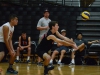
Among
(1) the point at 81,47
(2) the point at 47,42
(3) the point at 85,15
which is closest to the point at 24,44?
(1) the point at 81,47

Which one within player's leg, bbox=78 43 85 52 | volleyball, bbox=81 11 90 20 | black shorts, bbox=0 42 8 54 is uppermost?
volleyball, bbox=81 11 90 20

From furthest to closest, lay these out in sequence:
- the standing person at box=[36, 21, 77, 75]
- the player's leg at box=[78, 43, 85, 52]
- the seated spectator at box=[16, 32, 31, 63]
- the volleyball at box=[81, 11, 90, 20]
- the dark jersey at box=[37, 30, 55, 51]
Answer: the seated spectator at box=[16, 32, 31, 63] < the player's leg at box=[78, 43, 85, 52] < the volleyball at box=[81, 11, 90, 20] < the dark jersey at box=[37, 30, 55, 51] < the standing person at box=[36, 21, 77, 75]

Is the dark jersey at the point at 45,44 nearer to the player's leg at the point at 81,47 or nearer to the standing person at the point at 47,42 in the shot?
the standing person at the point at 47,42

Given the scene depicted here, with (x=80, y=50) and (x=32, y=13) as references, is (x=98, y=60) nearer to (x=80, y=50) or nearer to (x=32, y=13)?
(x=80, y=50)

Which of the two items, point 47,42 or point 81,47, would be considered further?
point 81,47

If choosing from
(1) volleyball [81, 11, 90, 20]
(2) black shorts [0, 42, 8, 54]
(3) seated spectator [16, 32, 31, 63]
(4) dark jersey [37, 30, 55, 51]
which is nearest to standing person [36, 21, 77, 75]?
(4) dark jersey [37, 30, 55, 51]

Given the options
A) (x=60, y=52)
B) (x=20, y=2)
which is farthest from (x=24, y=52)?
(x=20, y=2)

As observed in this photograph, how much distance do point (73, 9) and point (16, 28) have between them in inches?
121

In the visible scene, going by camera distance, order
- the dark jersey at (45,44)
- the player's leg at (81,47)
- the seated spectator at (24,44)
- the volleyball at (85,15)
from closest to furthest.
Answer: the dark jersey at (45,44) < the volleyball at (85,15) < the player's leg at (81,47) < the seated spectator at (24,44)

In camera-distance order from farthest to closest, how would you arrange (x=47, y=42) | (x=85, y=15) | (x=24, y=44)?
(x=24, y=44)
(x=85, y=15)
(x=47, y=42)

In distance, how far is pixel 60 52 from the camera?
10.8 metres

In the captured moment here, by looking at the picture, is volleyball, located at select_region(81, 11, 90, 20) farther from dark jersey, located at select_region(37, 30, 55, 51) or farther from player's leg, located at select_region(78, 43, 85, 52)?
dark jersey, located at select_region(37, 30, 55, 51)

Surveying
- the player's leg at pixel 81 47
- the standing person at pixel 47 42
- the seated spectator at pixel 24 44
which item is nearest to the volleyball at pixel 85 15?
the player's leg at pixel 81 47

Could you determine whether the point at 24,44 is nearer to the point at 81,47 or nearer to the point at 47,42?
the point at 81,47
